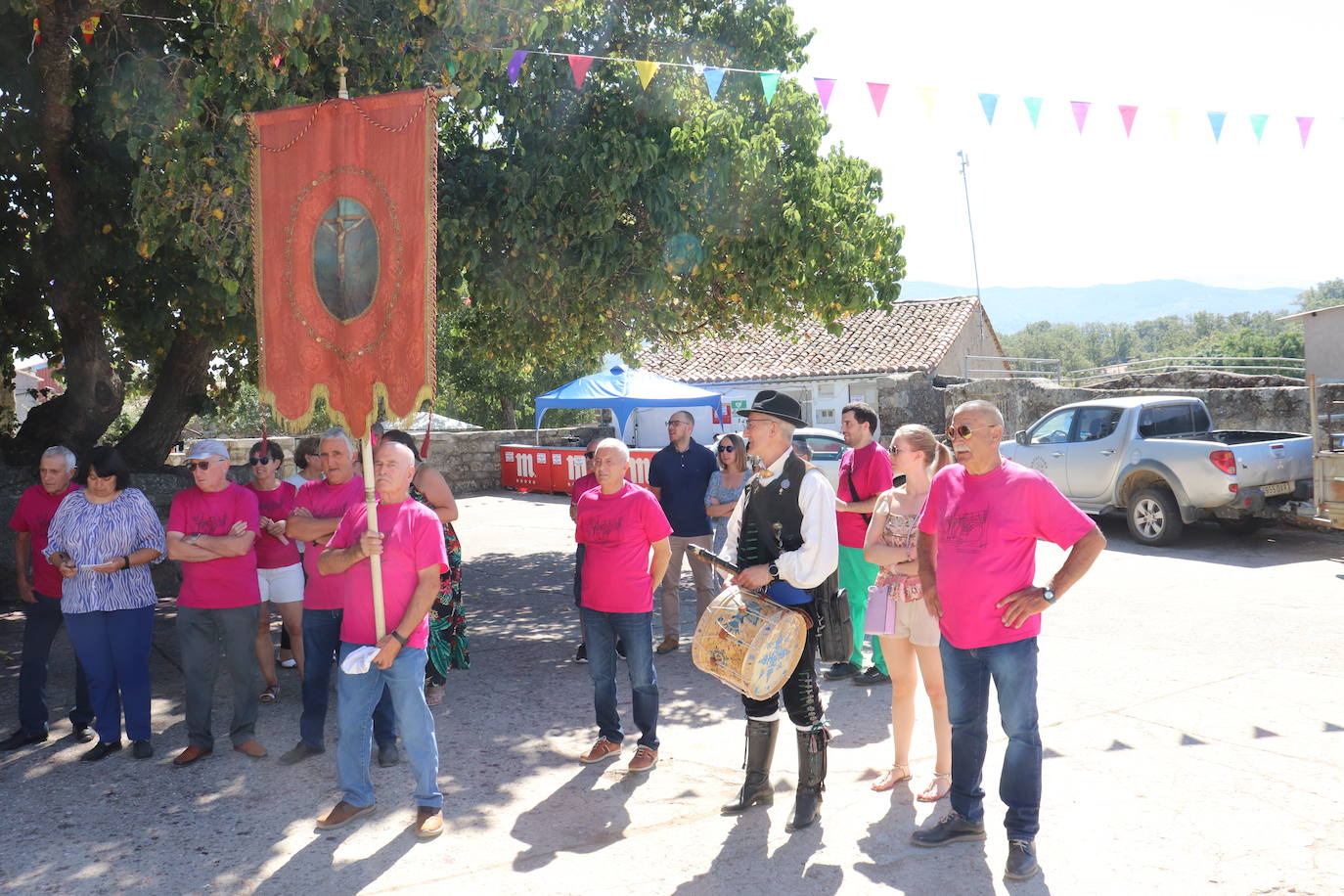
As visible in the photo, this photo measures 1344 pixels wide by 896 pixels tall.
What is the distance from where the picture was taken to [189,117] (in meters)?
7.41

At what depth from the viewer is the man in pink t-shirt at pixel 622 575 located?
539 centimetres

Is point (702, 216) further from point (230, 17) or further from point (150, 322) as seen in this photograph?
point (150, 322)

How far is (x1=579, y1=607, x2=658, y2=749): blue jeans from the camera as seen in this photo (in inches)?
213

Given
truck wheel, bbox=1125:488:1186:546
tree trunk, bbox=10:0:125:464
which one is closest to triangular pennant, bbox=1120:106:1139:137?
truck wheel, bbox=1125:488:1186:546

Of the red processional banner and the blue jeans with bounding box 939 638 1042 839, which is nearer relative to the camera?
the blue jeans with bounding box 939 638 1042 839

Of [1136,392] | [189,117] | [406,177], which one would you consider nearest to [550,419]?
[1136,392]

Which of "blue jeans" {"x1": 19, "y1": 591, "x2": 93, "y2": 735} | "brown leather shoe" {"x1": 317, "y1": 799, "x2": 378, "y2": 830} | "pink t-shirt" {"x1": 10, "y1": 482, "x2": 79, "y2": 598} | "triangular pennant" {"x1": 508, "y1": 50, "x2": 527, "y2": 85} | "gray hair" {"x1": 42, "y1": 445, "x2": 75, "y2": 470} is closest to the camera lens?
"brown leather shoe" {"x1": 317, "y1": 799, "x2": 378, "y2": 830}

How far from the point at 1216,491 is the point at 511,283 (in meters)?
8.44

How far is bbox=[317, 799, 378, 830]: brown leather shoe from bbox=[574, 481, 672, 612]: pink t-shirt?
1.47m

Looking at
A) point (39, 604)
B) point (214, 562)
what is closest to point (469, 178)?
point (214, 562)

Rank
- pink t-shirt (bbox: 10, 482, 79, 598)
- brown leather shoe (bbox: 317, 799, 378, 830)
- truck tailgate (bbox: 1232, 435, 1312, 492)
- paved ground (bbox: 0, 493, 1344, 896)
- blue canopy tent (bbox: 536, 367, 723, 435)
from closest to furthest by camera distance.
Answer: paved ground (bbox: 0, 493, 1344, 896)
brown leather shoe (bbox: 317, 799, 378, 830)
pink t-shirt (bbox: 10, 482, 79, 598)
truck tailgate (bbox: 1232, 435, 1312, 492)
blue canopy tent (bbox: 536, 367, 723, 435)

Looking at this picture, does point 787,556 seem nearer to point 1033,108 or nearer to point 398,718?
point 398,718

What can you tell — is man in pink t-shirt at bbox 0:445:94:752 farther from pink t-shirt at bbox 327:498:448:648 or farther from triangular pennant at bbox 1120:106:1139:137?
triangular pennant at bbox 1120:106:1139:137

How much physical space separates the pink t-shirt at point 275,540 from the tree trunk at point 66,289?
4068 mm
